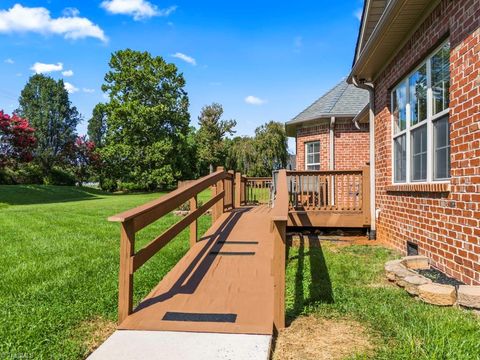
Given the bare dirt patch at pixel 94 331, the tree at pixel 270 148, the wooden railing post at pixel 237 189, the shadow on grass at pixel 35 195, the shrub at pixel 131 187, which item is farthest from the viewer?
the tree at pixel 270 148

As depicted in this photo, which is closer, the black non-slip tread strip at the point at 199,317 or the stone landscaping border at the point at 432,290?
the black non-slip tread strip at the point at 199,317

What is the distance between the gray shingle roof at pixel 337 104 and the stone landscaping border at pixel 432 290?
8.63m

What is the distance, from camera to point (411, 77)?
242 inches

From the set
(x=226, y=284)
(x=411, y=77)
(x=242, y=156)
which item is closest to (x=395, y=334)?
(x=226, y=284)

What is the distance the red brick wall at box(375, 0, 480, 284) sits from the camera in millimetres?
3984

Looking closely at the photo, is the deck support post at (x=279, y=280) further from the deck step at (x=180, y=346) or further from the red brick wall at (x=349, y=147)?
the red brick wall at (x=349, y=147)

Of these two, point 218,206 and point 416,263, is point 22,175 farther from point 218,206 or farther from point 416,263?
point 416,263

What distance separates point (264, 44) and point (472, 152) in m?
13.8

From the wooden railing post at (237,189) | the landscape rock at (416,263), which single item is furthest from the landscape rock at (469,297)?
the wooden railing post at (237,189)

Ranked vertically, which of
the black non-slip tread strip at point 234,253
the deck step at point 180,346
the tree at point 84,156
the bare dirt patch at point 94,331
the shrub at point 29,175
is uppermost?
the tree at point 84,156

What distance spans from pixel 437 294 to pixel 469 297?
322mm

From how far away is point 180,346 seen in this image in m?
2.89

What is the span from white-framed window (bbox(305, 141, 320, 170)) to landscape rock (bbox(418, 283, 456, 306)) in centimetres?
1007

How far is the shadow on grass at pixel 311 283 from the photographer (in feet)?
12.9
